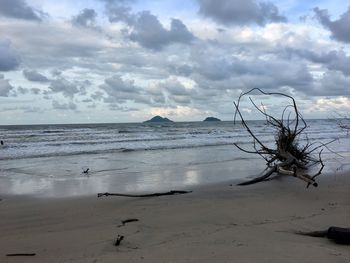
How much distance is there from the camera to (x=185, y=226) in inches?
246

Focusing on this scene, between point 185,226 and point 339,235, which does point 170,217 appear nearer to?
point 185,226

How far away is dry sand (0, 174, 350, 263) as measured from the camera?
4.81 meters

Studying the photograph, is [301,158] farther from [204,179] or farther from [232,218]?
[232,218]

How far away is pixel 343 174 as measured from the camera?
12.2 m

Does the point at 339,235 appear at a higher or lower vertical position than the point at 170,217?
higher

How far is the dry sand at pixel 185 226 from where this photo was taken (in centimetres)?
481

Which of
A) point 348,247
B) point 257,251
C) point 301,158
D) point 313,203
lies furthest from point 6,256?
point 301,158

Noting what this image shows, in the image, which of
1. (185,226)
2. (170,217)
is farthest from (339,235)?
(170,217)

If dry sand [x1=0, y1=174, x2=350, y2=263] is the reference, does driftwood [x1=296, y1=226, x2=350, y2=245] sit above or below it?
above

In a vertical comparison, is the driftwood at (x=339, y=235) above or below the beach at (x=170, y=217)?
above

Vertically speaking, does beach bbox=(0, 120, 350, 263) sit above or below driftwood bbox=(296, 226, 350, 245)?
below

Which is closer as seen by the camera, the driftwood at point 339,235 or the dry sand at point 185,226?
the dry sand at point 185,226

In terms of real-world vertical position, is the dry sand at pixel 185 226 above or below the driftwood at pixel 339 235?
below

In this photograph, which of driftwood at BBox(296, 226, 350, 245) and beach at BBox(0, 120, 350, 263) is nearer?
beach at BBox(0, 120, 350, 263)
